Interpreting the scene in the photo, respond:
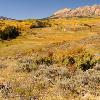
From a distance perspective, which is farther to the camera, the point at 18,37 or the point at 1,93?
the point at 18,37

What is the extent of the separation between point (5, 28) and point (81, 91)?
166 ft

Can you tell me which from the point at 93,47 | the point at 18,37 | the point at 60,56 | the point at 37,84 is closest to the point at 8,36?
the point at 18,37

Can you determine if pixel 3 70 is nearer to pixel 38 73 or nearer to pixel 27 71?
pixel 27 71

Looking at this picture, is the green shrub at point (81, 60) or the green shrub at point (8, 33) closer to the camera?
the green shrub at point (81, 60)

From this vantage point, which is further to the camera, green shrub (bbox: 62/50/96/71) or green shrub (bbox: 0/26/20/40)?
green shrub (bbox: 0/26/20/40)

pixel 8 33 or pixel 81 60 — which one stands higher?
pixel 81 60

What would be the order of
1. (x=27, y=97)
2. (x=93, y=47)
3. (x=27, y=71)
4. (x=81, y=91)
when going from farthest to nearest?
(x=93, y=47) → (x=27, y=71) → (x=81, y=91) → (x=27, y=97)

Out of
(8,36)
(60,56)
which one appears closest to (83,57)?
(60,56)

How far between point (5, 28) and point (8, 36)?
307cm

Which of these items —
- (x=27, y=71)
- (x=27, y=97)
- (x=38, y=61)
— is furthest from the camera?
(x=38, y=61)

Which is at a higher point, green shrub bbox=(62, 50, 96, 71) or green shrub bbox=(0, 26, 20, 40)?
green shrub bbox=(62, 50, 96, 71)

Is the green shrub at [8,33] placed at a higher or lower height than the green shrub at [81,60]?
lower

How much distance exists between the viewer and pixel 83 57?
21344 millimetres

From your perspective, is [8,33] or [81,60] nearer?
[81,60]
